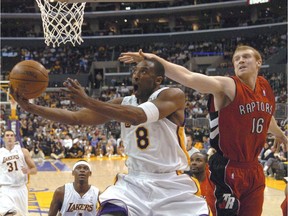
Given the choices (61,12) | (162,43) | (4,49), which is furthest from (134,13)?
(61,12)

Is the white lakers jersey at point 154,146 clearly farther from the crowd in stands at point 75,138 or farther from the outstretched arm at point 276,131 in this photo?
the crowd in stands at point 75,138

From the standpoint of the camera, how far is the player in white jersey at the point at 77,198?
489cm

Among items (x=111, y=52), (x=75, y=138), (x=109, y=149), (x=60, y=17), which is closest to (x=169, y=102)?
(x=60, y=17)

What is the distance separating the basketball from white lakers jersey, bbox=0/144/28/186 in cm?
349

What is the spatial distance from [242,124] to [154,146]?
3.08 feet

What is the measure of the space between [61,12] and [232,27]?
24.8 m

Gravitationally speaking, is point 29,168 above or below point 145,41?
below

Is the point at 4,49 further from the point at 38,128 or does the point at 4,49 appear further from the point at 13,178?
the point at 13,178

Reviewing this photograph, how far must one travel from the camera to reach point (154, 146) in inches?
121

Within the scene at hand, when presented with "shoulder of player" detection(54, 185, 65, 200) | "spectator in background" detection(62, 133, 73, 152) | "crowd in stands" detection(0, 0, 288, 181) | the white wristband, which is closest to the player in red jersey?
the white wristband

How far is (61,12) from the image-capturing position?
662cm

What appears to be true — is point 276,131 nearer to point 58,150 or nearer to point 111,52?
point 58,150

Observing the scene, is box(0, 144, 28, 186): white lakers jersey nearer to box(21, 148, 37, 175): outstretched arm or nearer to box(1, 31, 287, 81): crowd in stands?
box(21, 148, 37, 175): outstretched arm

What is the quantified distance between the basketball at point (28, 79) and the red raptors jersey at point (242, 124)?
1374 millimetres
